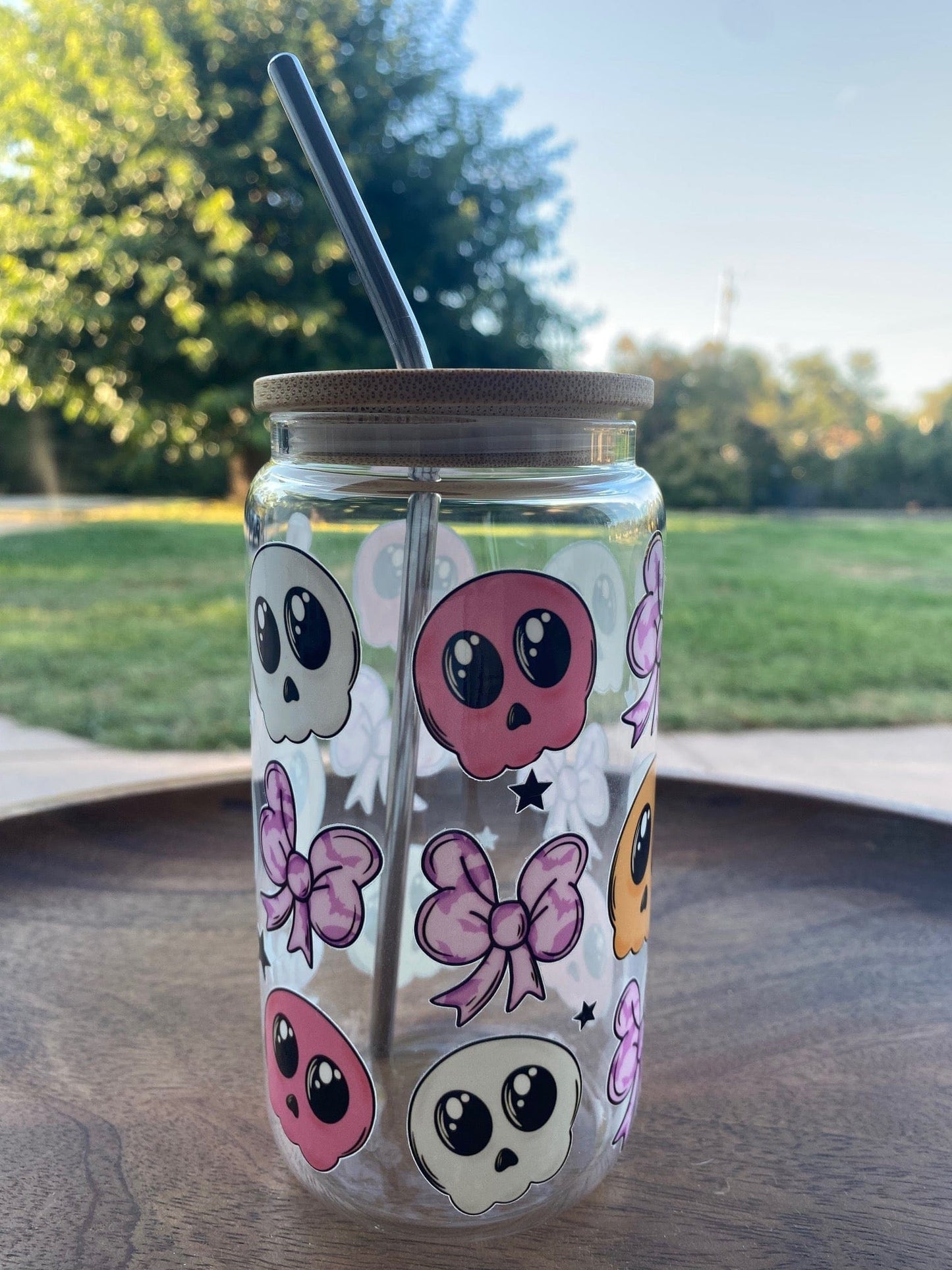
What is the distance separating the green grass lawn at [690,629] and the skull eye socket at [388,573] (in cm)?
161

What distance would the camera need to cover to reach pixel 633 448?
0.35 metres

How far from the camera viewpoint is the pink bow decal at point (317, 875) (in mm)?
327

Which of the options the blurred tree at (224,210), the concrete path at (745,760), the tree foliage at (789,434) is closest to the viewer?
the concrete path at (745,760)

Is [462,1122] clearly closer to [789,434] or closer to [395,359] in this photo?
[395,359]

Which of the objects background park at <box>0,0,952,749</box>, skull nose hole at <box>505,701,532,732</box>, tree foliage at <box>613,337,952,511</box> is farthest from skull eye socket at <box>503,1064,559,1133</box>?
tree foliage at <box>613,337,952,511</box>

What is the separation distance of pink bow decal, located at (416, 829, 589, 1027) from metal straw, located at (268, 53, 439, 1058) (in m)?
0.02

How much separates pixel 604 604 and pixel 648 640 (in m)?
0.03

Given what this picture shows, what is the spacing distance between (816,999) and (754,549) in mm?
3212

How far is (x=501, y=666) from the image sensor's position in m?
0.31

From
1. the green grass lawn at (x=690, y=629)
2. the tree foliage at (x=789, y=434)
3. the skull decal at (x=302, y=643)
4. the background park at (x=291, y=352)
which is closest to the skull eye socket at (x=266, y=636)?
the skull decal at (x=302, y=643)

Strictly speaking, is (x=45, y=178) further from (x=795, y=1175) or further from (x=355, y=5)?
(x=795, y=1175)

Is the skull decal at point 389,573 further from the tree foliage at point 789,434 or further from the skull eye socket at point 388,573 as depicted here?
the tree foliage at point 789,434

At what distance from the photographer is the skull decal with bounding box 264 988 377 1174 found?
13.2 inches

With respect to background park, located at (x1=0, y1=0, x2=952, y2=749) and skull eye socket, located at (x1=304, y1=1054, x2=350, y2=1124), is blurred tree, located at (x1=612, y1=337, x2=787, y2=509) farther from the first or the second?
skull eye socket, located at (x1=304, y1=1054, x2=350, y2=1124)
